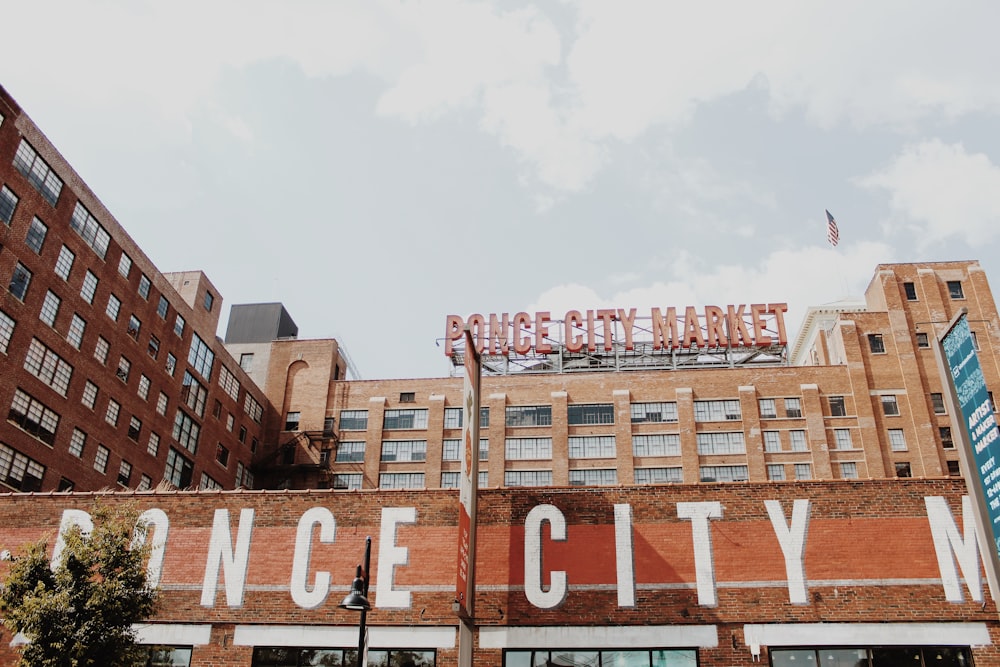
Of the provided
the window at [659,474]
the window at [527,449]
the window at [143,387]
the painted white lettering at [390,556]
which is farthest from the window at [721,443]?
the painted white lettering at [390,556]

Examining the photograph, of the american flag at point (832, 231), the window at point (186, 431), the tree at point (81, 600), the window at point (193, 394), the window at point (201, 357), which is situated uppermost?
the american flag at point (832, 231)

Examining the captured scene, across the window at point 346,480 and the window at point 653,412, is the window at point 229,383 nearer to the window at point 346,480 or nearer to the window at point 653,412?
the window at point 346,480

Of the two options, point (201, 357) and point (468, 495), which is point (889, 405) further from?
point (201, 357)

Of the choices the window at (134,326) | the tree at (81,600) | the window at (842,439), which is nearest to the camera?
the tree at (81,600)

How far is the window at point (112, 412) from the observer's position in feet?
148

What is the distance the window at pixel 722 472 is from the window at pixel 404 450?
72.2ft

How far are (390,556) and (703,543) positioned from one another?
9179 mm

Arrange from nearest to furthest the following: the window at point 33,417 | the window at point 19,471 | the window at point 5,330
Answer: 1. the window at point 19,471
2. the window at point 5,330
3. the window at point 33,417

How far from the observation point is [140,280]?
4922cm

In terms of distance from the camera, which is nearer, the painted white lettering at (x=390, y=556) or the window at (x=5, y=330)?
the painted white lettering at (x=390, y=556)

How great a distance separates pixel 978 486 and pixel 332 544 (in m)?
17.9

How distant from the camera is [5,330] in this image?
3744 centimetres

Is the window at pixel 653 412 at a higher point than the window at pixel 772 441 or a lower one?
higher

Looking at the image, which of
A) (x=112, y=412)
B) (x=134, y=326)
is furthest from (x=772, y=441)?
(x=112, y=412)
